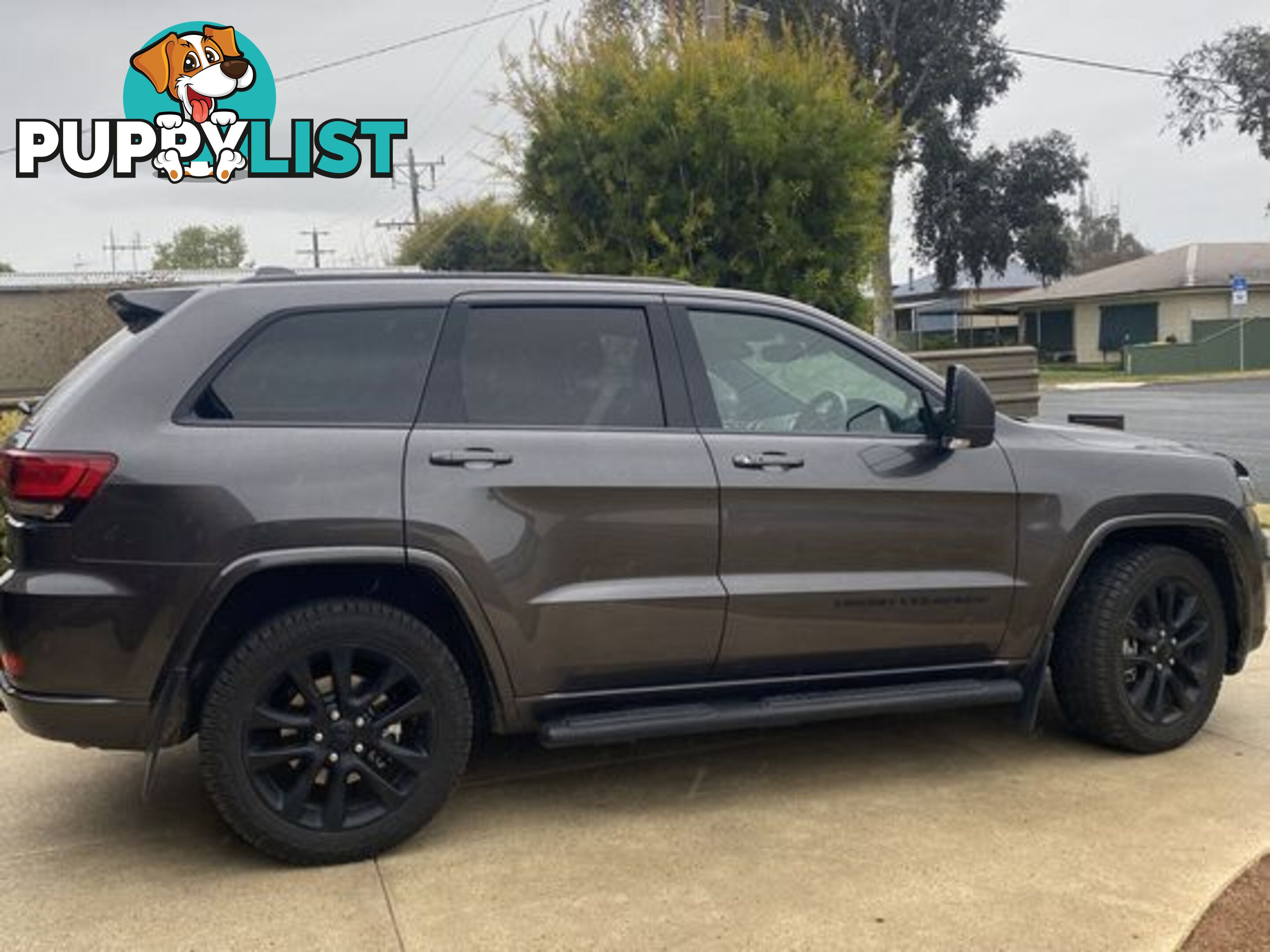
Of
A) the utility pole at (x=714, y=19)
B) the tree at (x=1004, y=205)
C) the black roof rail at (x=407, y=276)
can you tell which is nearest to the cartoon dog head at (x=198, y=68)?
the utility pole at (x=714, y=19)

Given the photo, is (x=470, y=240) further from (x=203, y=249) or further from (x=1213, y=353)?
(x=203, y=249)

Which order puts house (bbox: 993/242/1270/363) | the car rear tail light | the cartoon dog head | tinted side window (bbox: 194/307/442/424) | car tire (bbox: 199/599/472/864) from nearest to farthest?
1. the car rear tail light
2. car tire (bbox: 199/599/472/864)
3. tinted side window (bbox: 194/307/442/424)
4. the cartoon dog head
5. house (bbox: 993/242/1270/363)

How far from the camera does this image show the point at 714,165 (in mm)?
8438

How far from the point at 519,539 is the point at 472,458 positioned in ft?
0.96

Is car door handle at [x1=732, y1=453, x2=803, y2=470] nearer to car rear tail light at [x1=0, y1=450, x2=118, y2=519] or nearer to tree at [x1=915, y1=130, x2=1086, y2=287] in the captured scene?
car rear tail light at [x1=0, y1=450, x2=118, y2=519]

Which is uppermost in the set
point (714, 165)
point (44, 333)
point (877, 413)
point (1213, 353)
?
point (714, 165)

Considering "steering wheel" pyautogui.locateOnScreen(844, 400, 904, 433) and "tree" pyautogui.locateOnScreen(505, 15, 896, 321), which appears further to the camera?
"tree" pyautogui.locateOnScreen(505, 15, 896, 321)

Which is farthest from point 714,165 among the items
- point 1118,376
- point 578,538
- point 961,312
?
point 961,312

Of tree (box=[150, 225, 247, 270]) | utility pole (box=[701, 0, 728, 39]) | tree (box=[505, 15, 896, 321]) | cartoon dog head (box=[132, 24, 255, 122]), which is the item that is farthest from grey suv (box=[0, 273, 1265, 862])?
tree (box=[150, 225, 247, 270])

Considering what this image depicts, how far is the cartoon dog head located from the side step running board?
14535 millimetres

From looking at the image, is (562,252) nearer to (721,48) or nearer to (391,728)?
(721,48)

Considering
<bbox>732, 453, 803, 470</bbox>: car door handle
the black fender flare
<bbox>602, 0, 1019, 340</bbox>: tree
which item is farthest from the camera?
<bbox>602, 0, 1019, 340</bbox>: tree

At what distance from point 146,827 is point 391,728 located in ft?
3.38

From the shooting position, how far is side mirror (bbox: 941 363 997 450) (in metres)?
4.16
